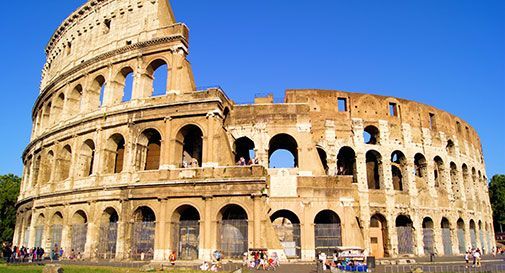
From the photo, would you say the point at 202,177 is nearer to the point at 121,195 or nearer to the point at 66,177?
the point at 121,195

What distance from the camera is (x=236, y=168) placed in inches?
774

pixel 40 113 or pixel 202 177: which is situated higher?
pixel 40 113

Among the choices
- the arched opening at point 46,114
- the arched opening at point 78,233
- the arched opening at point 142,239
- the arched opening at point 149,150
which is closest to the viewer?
the arched opening at point 142,239

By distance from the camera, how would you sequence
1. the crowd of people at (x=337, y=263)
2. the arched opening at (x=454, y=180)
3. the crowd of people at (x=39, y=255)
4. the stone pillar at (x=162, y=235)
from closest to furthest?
the crowd of people at (x=337, y=263) → the stone pillar at (x=162, y=235) → the crowd of people at (x=39, y=255) → the arched opening at (x=454, y=180)

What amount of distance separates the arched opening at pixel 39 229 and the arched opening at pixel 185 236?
9.64 m

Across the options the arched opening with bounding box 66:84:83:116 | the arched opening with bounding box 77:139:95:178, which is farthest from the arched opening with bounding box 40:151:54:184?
the arched opening with bounding box 77:139:95:178

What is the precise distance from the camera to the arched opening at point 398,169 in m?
26.7

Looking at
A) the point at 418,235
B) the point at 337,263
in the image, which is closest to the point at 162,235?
the point at 337,263

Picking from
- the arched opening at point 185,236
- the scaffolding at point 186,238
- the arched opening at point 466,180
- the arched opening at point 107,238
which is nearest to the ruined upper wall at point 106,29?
the arched opening at point 107,238

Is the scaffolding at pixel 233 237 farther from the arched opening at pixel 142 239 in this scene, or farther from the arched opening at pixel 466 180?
the arched opening at pixel 466 180

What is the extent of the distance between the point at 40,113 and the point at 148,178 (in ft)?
49.5

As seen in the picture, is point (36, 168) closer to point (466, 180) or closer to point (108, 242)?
point (108, 242)

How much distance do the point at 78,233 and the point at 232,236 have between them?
9106 millimetres

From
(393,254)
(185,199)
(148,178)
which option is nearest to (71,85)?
(148,178)
